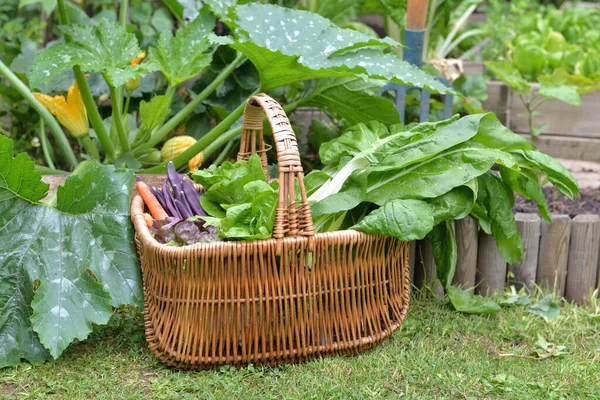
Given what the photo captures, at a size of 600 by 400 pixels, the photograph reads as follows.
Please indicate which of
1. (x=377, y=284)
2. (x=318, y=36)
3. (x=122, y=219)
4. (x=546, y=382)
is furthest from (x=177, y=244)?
(x=546, y=382)

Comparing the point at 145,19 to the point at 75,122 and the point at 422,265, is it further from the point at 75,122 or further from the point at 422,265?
the point at 422,265

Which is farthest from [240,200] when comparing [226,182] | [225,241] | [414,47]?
[414,47]

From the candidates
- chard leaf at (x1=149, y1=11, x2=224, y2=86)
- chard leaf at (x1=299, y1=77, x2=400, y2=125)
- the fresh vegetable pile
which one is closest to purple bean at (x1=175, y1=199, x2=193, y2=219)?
the fresh vegetable pile

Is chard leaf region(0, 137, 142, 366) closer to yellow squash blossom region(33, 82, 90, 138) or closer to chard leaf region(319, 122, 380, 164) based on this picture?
A: yellow squash blossom region(33, 82, 90, 138)

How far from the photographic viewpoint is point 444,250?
263cm

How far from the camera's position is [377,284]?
2.32 metres

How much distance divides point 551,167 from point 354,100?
808mm

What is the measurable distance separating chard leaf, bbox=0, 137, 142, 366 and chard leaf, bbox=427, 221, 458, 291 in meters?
1.06

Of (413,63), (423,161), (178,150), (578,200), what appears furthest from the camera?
(578,200)

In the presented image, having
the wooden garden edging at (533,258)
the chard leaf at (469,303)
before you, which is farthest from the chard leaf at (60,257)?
the chard leaf at (469,303)

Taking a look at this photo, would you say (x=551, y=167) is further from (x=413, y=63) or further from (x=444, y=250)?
(x=413, y=63)

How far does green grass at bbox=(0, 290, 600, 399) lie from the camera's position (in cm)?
206

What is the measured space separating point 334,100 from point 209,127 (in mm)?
757

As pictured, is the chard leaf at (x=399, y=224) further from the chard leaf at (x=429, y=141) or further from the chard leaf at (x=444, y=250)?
the chard leaf at (x=444, y=250)
